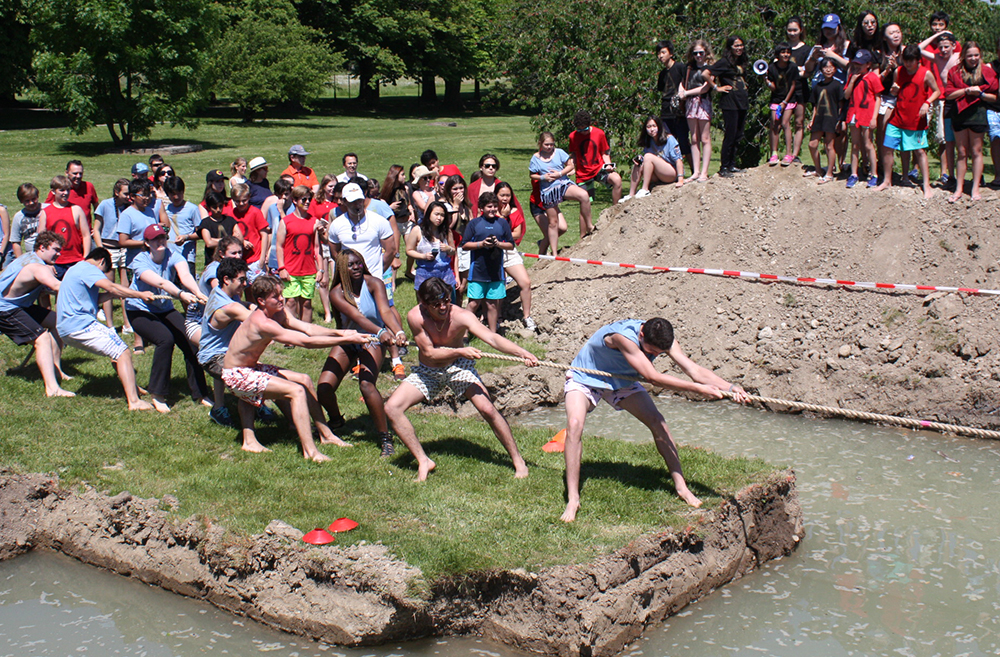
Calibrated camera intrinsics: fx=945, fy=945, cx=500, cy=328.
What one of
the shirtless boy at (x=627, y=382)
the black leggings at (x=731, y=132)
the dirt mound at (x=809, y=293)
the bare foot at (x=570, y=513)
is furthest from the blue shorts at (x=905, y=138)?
the bare foot at (x=570, y=513)

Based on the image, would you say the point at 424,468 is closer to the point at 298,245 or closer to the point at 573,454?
the point at 573,454

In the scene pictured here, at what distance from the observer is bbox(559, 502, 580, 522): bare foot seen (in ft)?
24.5

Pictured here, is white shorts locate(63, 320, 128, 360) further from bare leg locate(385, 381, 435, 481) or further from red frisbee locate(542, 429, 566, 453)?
red frisbee locate(542, 429, 566, 453)

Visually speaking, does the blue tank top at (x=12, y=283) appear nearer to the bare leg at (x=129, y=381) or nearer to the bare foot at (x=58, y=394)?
the bare foot at (x=58, y=394)

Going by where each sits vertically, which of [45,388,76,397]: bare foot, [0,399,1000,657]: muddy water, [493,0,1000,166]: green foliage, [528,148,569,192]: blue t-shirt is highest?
[493,0,1000,166]: green foliage

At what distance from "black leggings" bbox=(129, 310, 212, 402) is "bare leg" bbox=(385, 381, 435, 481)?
2.99 meters

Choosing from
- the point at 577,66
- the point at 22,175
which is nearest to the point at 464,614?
the point at 577,66

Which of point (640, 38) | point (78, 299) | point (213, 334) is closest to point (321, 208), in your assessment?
point (78, 299)

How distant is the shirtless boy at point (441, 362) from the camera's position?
7.97 m

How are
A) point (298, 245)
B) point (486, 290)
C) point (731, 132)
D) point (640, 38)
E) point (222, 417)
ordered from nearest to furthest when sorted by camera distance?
point (222, 417) < point (298, 245) < point (486, 290) < point (731, 132) < point (640, 38)

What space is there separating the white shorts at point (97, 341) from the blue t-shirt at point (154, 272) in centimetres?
50

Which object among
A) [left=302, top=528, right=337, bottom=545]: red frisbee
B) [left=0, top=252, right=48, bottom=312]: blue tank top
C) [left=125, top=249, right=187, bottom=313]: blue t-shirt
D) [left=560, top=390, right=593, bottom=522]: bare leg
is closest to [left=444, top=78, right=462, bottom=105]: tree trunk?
[left=125, top=249, right=187, bottom=313]: blue t-shirt

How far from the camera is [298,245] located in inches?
469

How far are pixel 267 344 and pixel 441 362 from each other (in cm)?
161
